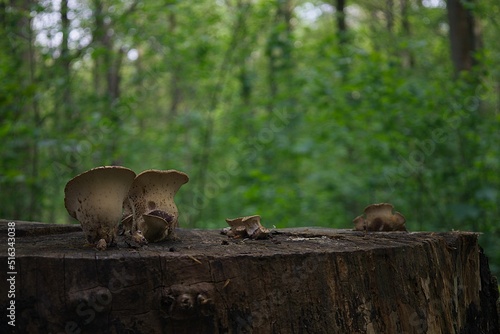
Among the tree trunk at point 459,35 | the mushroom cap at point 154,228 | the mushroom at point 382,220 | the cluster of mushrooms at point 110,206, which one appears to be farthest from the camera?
the tree trunk at point 459,35

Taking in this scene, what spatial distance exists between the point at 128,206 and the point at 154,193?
230mm

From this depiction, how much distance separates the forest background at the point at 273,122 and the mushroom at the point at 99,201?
10.8 feet

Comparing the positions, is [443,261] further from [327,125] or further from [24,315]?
[327,125]

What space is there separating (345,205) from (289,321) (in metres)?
8.14

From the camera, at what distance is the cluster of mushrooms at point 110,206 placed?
223 cm

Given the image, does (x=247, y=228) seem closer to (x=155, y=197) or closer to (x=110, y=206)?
(x=155, y=197)

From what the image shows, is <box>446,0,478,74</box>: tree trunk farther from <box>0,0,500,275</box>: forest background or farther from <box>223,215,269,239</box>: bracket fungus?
<box>223,215,269,239</box>: bracket fungus

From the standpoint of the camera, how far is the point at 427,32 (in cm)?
1426

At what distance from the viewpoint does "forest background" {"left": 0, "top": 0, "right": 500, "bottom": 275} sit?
6.54m

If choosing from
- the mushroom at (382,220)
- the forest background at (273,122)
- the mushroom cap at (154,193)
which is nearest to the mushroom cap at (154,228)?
the mushroom cap at (154,193)

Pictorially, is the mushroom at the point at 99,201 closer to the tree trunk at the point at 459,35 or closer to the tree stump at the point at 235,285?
the tree stump at the point at 235,285

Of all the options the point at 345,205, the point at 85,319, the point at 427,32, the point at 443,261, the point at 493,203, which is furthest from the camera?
the point at 427,32

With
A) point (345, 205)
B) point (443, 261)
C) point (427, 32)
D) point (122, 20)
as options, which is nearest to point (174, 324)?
point (443, 261)

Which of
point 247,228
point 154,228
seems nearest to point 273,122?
point 247,228
